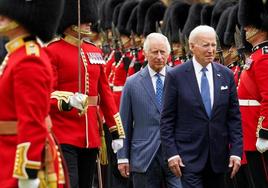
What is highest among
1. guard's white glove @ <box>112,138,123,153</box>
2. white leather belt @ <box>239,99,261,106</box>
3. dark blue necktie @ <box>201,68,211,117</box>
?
dark blue necktie @ <box>201,68,211,117</box>

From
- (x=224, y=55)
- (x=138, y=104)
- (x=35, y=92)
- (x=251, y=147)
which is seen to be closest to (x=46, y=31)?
(x=35, y=92)

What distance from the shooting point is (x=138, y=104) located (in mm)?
8508

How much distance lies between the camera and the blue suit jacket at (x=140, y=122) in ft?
27.6

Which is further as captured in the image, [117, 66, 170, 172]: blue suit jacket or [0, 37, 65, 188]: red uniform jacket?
[117, 66, 170, 172]: blue suit jacket

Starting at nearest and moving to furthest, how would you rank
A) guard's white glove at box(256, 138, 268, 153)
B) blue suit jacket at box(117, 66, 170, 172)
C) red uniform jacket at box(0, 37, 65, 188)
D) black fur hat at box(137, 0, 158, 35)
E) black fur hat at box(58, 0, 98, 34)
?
red uniform jacket at box(0, 37, 65, 188) < black fur hat at box(58, 0, 98, 34) < guard's white glove at box(256, 138, 268, 153) < blue suit jacket at box(117, 66, 170, 172) < black fur hat at box(137, 0, 158, 35)

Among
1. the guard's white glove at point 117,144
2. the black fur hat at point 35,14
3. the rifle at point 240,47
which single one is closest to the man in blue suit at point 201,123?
the guard's white glove at point 117,144

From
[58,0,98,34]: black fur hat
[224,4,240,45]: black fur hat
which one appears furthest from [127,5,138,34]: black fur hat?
[58,0,98,34]: black fur hat

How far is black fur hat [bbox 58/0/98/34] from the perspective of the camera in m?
7.93

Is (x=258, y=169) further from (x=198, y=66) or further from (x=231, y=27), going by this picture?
(x=231, y=27)

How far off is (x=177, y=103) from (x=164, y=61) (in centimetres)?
112

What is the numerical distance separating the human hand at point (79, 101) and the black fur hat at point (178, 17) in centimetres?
619

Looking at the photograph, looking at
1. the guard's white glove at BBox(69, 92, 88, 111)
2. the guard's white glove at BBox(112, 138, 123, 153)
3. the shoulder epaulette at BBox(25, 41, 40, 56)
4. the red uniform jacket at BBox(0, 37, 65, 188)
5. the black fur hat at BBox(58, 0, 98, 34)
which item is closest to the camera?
the red uniform jacket at BBox(0, 37, 65, 188)

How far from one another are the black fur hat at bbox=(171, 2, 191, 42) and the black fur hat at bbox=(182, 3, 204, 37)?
0.29 meters

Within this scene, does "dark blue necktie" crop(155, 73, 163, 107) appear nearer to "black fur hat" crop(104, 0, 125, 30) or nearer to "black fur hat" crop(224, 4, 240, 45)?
"black fur hat" crop(224, 4, 240, 45)
